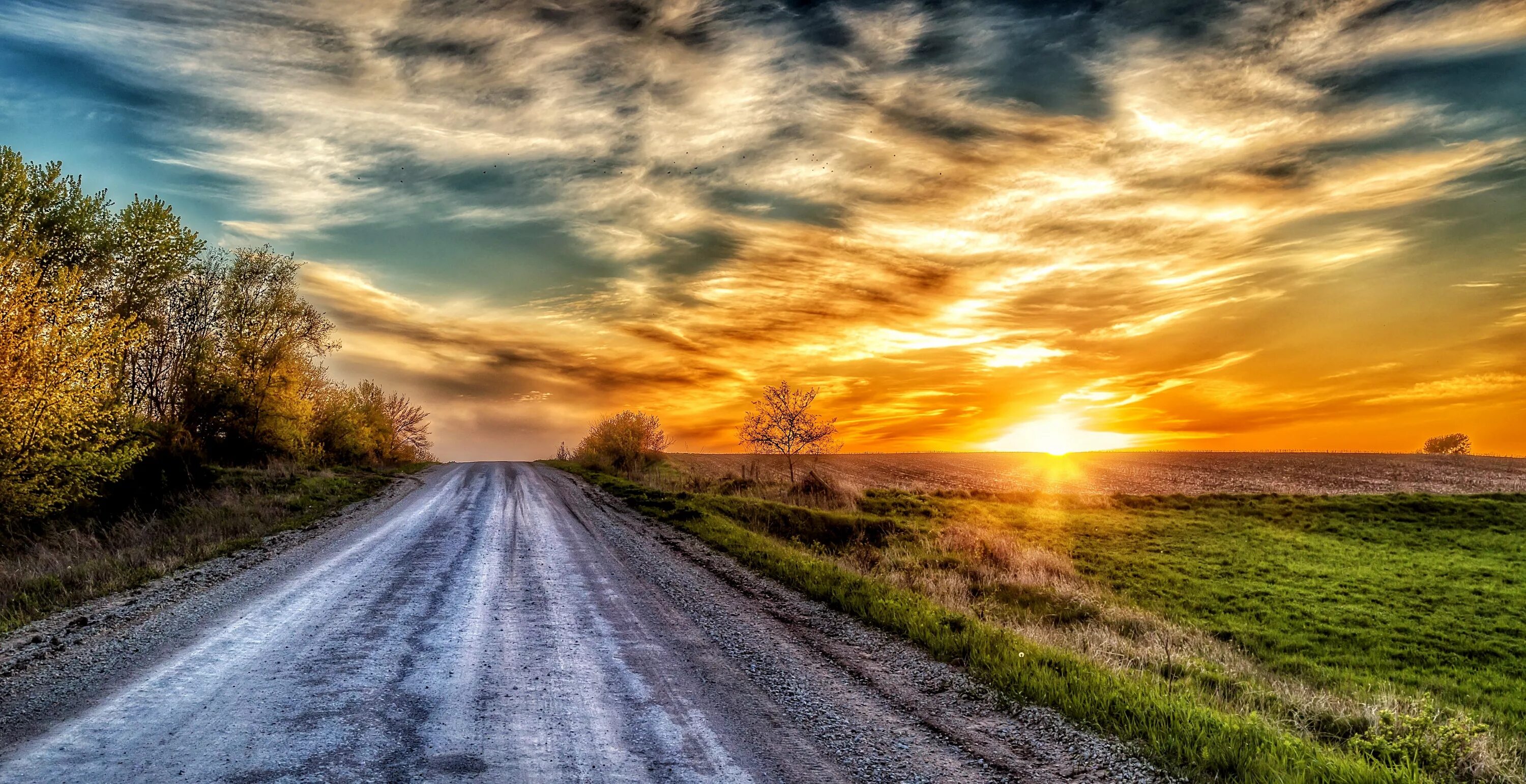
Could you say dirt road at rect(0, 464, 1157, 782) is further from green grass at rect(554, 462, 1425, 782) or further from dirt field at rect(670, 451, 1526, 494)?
dirt field at rect(670, 451, 1526, 494)

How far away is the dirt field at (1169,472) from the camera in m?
52.5

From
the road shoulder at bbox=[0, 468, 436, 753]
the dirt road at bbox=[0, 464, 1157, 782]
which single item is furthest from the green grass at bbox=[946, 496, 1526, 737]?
Answer: the road shoulder at bbox=[0, 468, 436, 753]

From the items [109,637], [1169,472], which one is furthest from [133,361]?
[1169,472]

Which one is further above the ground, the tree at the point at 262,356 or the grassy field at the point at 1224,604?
the tree at the point at 262,356

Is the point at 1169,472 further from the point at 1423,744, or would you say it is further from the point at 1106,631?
the point at 1423,744

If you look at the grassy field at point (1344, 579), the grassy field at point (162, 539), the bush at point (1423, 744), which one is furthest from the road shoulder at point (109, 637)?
the grassy field at point (1344, 579)

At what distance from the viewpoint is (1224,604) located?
20.7 meters

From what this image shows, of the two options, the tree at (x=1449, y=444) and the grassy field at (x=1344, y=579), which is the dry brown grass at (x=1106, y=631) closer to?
the grassy field at (x=1344, y=579)

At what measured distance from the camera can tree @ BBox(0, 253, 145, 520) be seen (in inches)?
738

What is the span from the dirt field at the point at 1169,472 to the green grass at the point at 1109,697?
22.7m

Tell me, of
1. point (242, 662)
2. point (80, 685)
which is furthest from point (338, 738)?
point (80, 685)

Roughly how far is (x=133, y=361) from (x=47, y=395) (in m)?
17.0

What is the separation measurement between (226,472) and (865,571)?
30040 millimetres

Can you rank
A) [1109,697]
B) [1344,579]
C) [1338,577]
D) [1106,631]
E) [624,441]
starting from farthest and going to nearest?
[624,441] < [1338,577] < [1344,579] < [1106,631] < [1109,697]
